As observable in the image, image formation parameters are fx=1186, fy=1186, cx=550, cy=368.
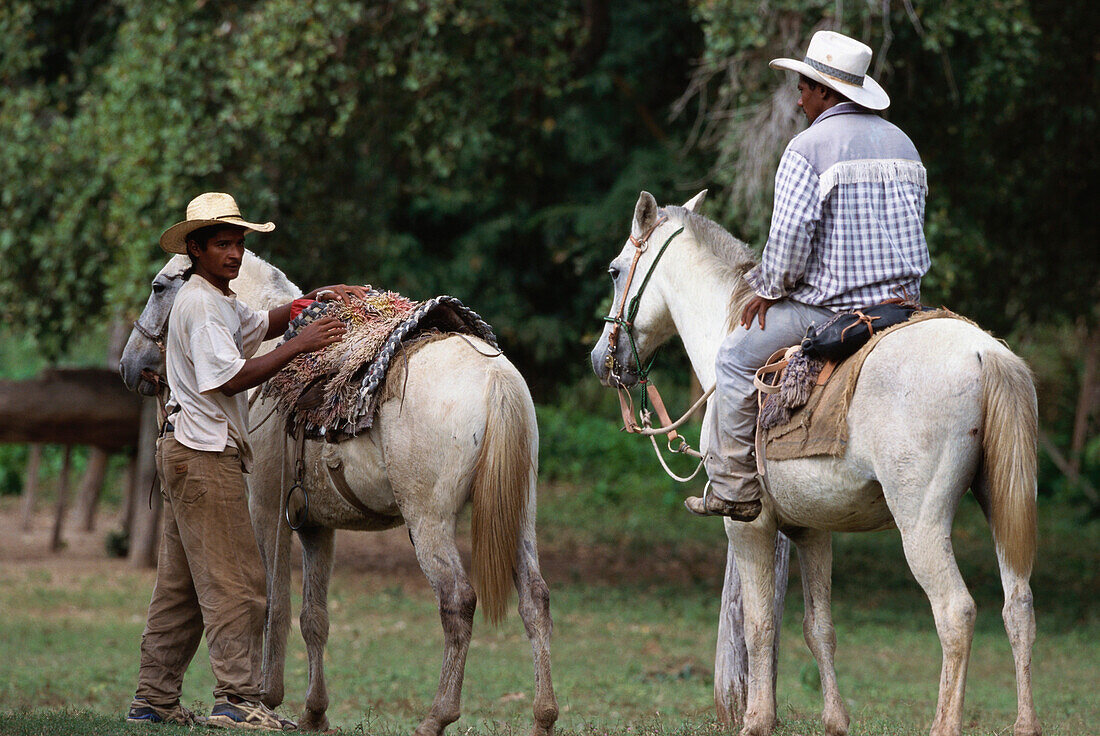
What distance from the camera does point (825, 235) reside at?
16.0 feet

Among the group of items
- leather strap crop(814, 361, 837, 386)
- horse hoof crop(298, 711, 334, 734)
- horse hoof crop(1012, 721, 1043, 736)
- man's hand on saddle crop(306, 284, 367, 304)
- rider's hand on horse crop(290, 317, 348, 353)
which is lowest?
horse hoof crop(298, 711, 334, 734)

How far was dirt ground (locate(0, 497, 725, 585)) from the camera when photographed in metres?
13.9

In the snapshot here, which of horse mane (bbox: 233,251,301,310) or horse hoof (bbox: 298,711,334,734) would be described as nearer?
horse hoof (bbox: 298,711,334,734)

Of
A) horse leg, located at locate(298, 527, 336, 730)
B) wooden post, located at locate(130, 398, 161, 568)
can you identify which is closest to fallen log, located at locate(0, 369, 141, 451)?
wooden post, located at locate(130, 398, 161, 568)

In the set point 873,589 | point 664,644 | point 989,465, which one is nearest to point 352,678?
point 664,644

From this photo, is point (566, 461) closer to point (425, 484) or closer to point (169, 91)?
point (169, 91)

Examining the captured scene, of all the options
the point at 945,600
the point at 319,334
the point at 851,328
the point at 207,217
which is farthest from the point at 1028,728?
the point at 207,217

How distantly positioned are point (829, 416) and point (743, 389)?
0.45 meters

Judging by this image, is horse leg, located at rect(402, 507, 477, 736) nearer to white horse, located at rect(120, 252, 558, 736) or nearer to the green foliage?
white horse, located at rect(120, 252, 558, 736)

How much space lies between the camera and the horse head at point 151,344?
5648 millimetres

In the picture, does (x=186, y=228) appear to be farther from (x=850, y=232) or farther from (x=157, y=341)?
(x=850, y=232)

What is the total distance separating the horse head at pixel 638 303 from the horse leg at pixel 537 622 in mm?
1136

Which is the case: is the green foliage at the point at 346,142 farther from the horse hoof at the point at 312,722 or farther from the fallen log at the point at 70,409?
the horse hoof at the point at 312,722

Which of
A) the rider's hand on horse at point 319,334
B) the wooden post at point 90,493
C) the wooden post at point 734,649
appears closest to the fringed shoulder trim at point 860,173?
the wooden post at point 734,649
